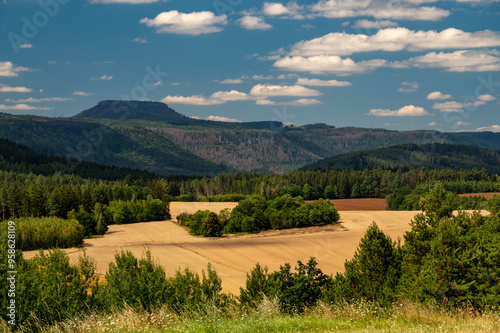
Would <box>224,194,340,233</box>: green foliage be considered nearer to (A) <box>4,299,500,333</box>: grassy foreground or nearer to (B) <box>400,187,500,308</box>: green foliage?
(B) <box>400,187,500,308</box>: green foliage

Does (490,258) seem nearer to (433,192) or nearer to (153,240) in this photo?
(433,192)

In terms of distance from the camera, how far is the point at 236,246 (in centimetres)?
10694

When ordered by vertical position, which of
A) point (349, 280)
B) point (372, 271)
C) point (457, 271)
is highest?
point (457, 271)

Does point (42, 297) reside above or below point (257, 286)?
above

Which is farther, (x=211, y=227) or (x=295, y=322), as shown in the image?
(x=211, y=227)

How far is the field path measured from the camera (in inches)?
3334

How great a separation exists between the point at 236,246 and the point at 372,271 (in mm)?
70765

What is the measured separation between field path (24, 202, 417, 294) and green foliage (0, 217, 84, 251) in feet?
12.4

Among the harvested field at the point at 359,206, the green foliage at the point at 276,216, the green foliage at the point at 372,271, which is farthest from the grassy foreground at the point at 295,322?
the harvested field at the point at 359,206

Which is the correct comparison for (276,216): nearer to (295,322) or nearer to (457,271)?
(457,271)

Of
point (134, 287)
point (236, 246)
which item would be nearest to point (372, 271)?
point (134, 287)

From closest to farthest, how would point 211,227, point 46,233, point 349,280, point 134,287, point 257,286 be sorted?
point 134,287 → point 349,280 → point 257,286 → point 46,233 → point 211,227

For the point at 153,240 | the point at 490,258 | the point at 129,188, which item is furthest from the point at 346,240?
the point at 129,188

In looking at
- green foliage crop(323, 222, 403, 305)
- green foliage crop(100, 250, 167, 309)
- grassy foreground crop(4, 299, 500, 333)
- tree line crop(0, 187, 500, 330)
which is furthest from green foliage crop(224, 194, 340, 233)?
grassy foreground crop(4, 299, 500, 333)
